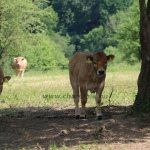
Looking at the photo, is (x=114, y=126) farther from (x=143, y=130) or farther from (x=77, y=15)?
(x=77, y=15)

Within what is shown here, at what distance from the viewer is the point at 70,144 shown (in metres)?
9.44

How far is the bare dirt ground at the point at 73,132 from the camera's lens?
9430 millimetres

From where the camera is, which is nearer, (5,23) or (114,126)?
(114,126)

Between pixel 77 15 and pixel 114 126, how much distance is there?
107 metres

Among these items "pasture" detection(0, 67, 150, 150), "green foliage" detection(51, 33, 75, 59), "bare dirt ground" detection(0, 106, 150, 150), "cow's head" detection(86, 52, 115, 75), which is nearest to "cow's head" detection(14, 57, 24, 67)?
"pasture" detection(0, 67, 150, 150)

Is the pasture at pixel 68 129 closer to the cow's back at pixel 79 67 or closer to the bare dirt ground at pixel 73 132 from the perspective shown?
the bare dirt ground at pixel 73 132

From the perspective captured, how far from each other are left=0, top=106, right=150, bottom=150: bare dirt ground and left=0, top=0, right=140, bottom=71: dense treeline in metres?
25.2

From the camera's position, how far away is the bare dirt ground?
943 cm

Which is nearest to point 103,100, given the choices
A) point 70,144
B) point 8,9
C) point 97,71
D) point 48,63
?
point 97,71

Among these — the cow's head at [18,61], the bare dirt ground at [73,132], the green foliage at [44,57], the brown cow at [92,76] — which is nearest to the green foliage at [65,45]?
the green foliage at [44,57]

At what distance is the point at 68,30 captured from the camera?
115 metres

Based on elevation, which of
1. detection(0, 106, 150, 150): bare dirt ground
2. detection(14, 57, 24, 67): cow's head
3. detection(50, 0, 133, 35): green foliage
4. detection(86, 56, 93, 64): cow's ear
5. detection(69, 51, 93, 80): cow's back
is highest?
detection(50, 0, 133, 35): green foliage

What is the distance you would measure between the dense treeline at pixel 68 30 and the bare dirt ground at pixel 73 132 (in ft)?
82.6

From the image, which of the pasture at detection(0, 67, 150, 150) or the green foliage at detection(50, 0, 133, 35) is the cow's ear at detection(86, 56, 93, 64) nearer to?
the pasture at detection(0, 67, 150, 150)
